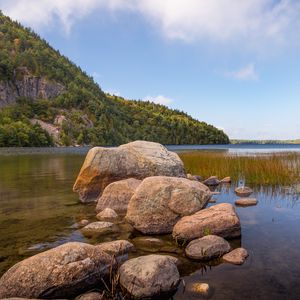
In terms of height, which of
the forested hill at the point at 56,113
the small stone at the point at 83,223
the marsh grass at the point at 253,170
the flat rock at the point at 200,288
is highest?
the forested hill at the point at 56,113

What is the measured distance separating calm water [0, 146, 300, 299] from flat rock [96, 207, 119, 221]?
299 mm

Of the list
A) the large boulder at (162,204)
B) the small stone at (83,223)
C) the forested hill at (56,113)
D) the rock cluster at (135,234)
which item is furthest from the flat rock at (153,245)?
the forested hill at (56,113)

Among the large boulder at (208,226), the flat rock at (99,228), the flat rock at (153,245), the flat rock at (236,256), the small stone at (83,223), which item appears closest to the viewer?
the flat rock at (236,256)

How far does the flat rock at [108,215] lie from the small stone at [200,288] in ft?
17.5

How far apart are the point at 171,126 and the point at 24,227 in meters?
178

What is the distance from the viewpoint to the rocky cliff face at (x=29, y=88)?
14338 cm

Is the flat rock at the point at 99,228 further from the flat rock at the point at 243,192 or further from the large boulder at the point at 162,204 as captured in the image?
the flat rock at the point at 243,192

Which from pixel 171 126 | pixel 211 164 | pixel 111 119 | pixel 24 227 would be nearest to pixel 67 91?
pixel 111 119

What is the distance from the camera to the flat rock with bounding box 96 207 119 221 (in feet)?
35.8

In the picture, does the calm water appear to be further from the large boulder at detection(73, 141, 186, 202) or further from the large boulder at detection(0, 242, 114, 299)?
the large boulder at detection(0, 242, 114, 299)

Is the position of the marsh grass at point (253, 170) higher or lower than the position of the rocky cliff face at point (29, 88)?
lower

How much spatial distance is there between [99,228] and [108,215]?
4.98 ft

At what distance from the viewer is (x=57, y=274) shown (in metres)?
5.63

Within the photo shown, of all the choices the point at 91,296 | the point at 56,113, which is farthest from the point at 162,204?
the point at 56,113
